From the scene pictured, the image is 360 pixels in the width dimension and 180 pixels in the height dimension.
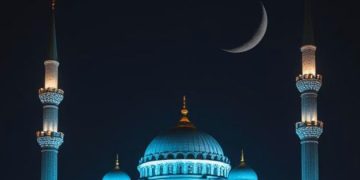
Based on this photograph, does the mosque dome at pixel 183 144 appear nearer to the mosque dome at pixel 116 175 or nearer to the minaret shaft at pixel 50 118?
the mosque dome at pixel 116 175

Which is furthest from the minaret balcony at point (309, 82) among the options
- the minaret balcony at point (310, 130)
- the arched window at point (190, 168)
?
the arched window at point (190, 168)

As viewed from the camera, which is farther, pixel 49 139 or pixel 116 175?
pixel 116 175

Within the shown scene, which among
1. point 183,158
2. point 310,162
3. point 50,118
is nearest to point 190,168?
point 183,158

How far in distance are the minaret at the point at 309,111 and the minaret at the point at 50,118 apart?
14.9m

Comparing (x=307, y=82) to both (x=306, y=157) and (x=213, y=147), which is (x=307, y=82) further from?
(x=213, y=147)

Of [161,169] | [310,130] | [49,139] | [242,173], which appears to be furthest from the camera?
[161,169]

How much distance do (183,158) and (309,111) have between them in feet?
49.3

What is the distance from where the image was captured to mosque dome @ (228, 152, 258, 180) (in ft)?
260

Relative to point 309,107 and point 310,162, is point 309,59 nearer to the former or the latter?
point 309,107

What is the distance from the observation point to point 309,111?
232ft

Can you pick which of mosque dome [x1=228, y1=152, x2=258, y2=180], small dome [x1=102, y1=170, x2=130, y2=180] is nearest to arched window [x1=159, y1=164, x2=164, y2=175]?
small dome [x1=102, y1=170, x2=130, y2=180]

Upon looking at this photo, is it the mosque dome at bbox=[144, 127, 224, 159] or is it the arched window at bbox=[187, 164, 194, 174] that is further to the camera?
the mosque dome at bbox=[144, 127, 224, 159]

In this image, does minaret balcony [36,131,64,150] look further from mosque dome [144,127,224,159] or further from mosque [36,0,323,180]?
mosque dome [144,127,224,159]

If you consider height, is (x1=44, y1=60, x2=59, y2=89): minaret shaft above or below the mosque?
above
